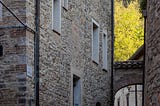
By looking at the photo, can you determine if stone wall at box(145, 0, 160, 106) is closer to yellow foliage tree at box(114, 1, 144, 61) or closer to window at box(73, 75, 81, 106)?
window at box(73, 75, 81, 106)

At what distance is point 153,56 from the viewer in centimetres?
1236

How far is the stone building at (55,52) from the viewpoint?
46.1ft

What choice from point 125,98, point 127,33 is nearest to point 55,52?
point 127,33

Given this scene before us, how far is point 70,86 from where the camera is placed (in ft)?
58.7

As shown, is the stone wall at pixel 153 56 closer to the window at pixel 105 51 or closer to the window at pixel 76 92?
the window at pixel 76 92

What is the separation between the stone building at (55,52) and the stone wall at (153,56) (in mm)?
3242

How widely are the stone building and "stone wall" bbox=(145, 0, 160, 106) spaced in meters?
3.24

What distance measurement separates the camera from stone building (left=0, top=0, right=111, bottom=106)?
46.1 ft

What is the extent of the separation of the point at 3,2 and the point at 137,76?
40.2 feet

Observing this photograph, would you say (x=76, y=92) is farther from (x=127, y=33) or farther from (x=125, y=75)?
(x=127, y=33)

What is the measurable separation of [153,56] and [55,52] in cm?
469

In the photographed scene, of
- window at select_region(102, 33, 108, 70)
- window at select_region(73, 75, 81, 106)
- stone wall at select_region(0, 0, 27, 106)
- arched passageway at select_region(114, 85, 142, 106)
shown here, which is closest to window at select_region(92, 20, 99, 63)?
window at select_region(102, 33, 108, 70)

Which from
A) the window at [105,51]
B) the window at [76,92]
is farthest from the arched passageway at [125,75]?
the window at [76,92]

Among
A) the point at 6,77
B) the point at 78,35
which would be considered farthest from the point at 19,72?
the point at 78,35
